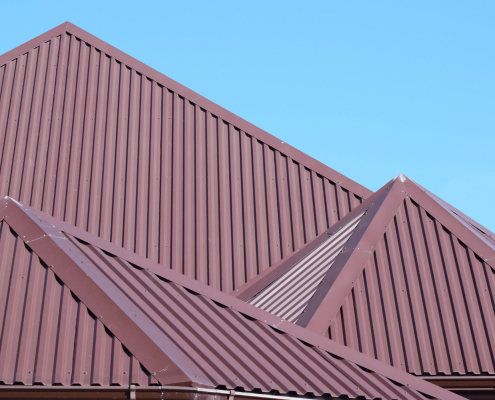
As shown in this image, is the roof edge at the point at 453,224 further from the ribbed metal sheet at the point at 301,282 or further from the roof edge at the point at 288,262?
the ribbed metal sheet at the point at 301,282

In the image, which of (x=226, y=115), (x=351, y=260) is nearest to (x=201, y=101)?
(x=226, y=115)

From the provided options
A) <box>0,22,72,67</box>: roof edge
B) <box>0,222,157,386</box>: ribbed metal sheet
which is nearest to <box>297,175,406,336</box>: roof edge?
<box>0,222,157,386</box>: ribbed metal sheet

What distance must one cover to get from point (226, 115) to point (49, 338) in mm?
8619

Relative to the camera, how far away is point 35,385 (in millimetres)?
5895

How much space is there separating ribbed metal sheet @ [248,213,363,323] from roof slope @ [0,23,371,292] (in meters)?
1.07

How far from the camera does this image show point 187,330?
6.38m

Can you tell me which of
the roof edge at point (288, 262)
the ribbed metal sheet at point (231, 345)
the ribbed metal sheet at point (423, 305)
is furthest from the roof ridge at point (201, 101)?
the ribbed metal sheet at point (231, 345)

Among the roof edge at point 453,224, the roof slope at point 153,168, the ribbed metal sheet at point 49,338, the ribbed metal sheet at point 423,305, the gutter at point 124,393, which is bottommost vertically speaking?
the gutter at point 124,393

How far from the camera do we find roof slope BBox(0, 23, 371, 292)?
485 inches

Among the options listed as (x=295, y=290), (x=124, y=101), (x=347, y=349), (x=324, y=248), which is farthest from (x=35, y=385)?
(x=124, y=101)

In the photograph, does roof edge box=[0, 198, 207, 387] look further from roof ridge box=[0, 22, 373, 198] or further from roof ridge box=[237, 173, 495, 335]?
roof ridge box=[0, 22, 373, 198]

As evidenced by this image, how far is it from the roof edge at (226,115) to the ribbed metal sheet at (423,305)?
9.06 feet

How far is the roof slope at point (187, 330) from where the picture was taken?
228 inches

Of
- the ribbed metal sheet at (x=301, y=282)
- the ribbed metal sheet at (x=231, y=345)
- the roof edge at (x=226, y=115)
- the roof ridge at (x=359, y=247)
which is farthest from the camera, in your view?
the roof edge at (x=226, y=115)
